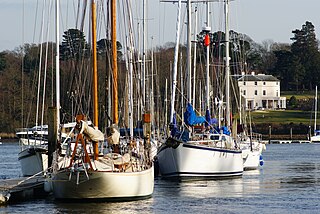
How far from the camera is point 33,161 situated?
49.6 metres

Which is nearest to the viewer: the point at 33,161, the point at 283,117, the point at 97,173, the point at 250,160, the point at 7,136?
the point at 97,173

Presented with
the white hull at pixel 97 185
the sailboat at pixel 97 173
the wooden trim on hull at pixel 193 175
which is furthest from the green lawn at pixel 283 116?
the white hull at pixel 97 185

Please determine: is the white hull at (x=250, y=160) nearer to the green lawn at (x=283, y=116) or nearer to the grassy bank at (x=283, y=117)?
the grassy bank at (x=283, y=117)

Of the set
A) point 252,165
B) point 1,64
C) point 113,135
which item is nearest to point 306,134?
point 1,64

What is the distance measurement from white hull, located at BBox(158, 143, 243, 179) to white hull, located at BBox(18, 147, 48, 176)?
6.23 m

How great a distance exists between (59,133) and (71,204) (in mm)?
6307

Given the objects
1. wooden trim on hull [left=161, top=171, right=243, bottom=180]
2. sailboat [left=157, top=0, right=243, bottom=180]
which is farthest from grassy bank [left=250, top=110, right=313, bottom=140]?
wooden trim on hull [left=161, top=171, right=243, bottom=180]

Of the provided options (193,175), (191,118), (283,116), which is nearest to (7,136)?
(283,116)

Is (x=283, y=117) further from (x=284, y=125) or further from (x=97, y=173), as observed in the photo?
(x=97, y=173)

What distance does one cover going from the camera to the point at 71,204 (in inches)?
1427

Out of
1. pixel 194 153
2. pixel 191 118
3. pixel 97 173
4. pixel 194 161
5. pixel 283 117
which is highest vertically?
pixel 283 117

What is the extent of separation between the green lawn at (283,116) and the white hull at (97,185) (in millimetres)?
142893

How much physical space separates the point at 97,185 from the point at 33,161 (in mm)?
14708

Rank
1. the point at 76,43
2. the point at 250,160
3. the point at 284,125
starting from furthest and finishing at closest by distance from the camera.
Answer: the point at 284,125 < the point at 250,160 < the point at 76,43
